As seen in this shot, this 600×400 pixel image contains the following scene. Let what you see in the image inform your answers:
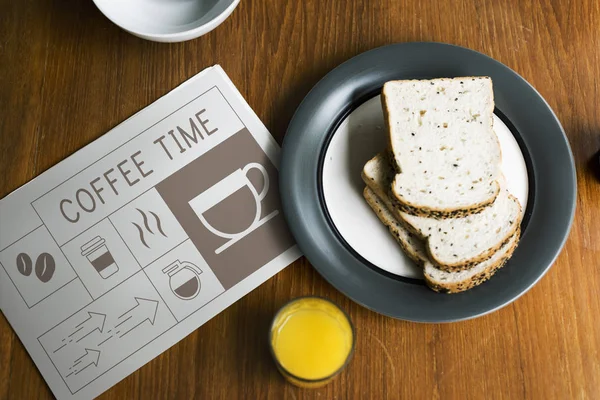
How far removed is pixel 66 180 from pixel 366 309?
1.74 ft

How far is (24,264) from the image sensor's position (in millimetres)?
856

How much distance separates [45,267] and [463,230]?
2.15ft

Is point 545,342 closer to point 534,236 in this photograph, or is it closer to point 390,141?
point 534,236

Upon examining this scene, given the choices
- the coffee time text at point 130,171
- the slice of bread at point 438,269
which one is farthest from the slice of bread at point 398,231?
the coffee time text at point 130,171

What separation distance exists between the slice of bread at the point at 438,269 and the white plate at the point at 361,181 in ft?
0.06

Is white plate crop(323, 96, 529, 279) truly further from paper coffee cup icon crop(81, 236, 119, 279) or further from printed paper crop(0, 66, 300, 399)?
paper coffee cup icon crop(81, 236, 119, 279)

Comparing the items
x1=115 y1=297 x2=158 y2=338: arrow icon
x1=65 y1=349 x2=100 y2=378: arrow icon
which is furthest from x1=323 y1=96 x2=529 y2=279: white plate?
x1=65 y1=349 x2=100 y2=378: arrow icon

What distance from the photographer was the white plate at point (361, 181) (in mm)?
825

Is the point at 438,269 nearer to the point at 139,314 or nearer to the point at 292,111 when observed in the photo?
the point at 292,111

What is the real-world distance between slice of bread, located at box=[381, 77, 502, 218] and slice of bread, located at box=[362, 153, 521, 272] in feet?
0.06

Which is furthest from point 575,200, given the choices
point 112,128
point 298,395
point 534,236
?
point 112,128

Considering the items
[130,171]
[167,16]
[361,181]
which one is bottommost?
[361,181]

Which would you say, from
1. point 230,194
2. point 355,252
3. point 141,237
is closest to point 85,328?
point 141,237

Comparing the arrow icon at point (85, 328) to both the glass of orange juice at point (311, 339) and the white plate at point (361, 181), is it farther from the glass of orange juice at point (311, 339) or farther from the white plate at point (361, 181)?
the white plate at point (361, 181)
